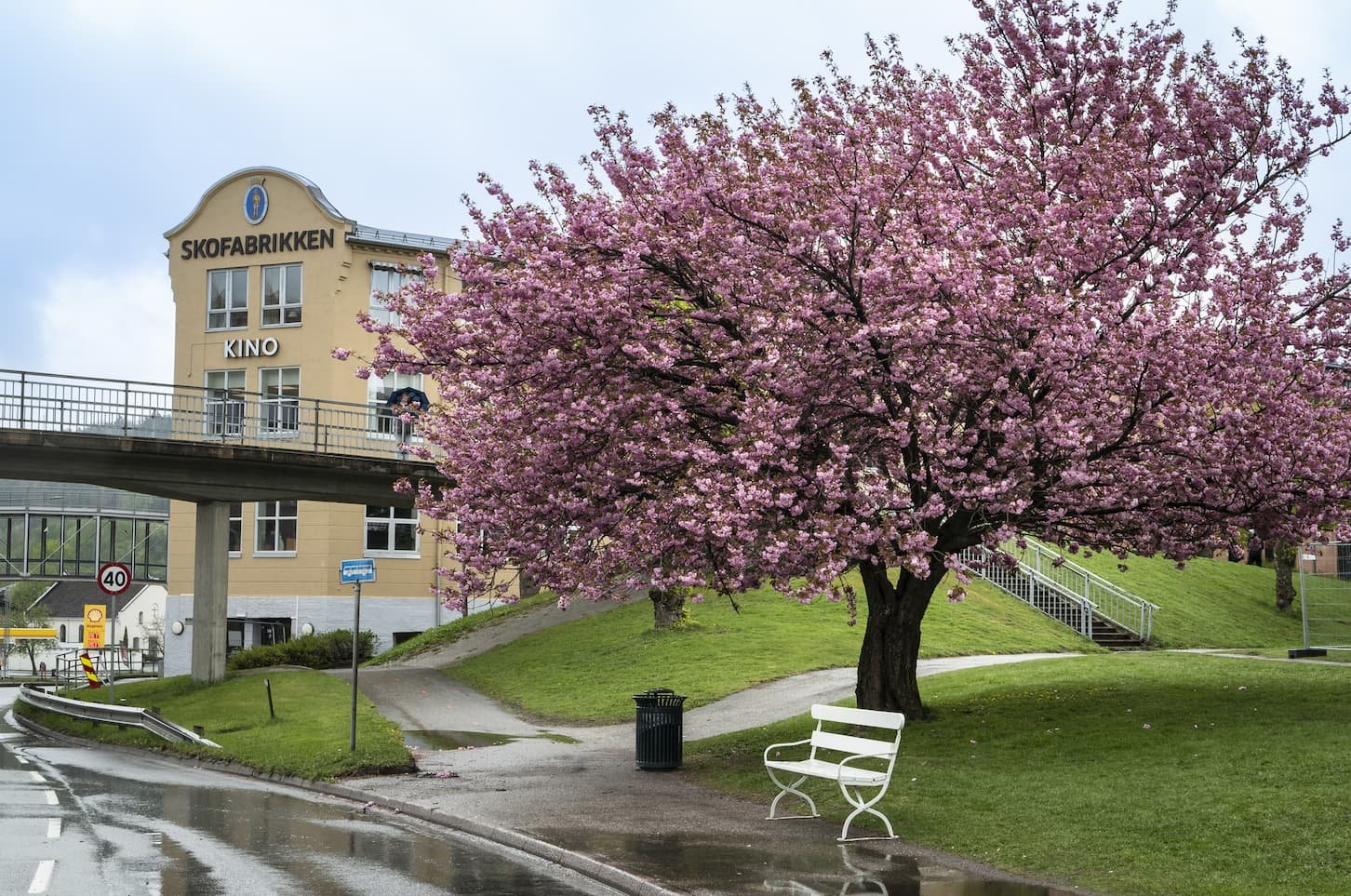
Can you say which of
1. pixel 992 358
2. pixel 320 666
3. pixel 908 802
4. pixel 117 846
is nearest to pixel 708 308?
pixel 992 358

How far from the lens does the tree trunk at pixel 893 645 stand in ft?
63.5

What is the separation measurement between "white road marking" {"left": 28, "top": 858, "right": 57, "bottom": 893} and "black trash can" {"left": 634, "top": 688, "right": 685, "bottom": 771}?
8387 millimetres

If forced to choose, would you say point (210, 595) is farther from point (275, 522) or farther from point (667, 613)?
point (275, 522)

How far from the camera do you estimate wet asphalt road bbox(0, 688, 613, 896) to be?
1080 cm

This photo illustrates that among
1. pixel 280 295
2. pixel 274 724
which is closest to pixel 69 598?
pixel 280 295

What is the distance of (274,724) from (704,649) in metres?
11.1

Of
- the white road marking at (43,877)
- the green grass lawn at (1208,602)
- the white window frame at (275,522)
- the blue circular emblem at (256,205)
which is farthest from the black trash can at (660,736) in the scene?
the blue circular emblem at (256,205)

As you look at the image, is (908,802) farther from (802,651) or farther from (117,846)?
(802,651)

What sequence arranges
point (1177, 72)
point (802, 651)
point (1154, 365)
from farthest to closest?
1. point (802, 651)
2. point (1177, 72)
3. point (1154, 365)

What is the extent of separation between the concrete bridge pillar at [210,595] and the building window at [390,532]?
17.9m

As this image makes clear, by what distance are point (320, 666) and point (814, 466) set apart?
93.7 ft

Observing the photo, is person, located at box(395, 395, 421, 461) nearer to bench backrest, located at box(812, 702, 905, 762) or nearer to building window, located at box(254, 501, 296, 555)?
bench backrest, located at box(812, 702, 905, 762)

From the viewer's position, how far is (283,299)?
176 feet

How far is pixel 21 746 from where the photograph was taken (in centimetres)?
2600
